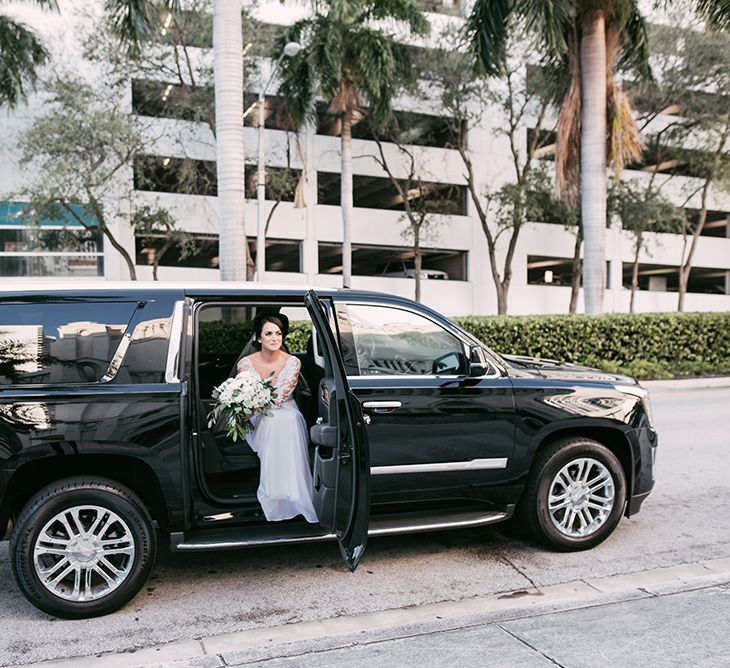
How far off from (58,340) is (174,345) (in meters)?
0.64

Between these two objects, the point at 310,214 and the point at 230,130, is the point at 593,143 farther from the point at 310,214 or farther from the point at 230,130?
the point at 310,214

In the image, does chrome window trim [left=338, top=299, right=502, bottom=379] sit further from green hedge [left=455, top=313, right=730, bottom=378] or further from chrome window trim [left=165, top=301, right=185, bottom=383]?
green hedge [left=455, top=313, right=730, bottom=378]

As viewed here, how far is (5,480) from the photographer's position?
380cm

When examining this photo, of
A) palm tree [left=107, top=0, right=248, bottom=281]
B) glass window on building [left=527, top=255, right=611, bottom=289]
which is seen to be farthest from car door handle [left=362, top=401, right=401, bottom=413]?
glass window on building [left=527, top=255, right=611, bottom=289]

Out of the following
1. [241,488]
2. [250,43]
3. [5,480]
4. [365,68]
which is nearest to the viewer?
[5,480]

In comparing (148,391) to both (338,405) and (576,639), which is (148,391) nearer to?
(338,405)

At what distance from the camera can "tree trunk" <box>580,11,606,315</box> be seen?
1477cm

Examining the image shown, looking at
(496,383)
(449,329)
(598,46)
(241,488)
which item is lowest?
(241,488)

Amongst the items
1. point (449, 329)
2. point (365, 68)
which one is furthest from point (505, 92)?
point (449, 329)

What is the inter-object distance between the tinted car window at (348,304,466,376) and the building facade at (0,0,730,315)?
17.8 meters

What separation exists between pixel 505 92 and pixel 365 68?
10.8 metres

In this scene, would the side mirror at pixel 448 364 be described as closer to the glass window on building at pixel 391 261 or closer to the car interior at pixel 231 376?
the car interior at pixel 231 376

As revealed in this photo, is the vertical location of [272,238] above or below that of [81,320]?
above

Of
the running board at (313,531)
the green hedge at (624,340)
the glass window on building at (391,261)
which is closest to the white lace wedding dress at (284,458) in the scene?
the running board at (313,531)
